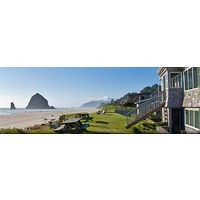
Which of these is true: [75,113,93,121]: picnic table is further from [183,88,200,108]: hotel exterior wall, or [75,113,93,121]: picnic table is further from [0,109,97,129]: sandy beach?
[183,88,200,108]: hotel exterior wall

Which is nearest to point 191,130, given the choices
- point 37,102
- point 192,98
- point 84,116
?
point 192,98

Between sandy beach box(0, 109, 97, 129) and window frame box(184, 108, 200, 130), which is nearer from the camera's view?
window frame box(184, 108, 200, 130)

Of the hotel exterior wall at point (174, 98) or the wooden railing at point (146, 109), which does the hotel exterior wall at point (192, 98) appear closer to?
the hotel exterior wall at point (174, 98)

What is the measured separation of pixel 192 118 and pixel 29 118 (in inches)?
217

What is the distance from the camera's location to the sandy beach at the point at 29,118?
262 inches

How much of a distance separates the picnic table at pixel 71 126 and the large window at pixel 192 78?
3.67m

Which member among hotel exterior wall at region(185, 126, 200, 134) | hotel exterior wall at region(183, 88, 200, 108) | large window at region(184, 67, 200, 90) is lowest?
hotel exterior wall at region(185, 126, 200, 134)

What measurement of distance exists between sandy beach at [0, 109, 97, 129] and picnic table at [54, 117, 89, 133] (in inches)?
15.0

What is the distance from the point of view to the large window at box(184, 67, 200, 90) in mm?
5895

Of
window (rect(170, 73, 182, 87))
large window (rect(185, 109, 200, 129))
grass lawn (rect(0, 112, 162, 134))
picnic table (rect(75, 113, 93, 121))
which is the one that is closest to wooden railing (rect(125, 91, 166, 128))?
grass lawn (rect(0, 112, 162, 134))

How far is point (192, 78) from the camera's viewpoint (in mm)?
6164
